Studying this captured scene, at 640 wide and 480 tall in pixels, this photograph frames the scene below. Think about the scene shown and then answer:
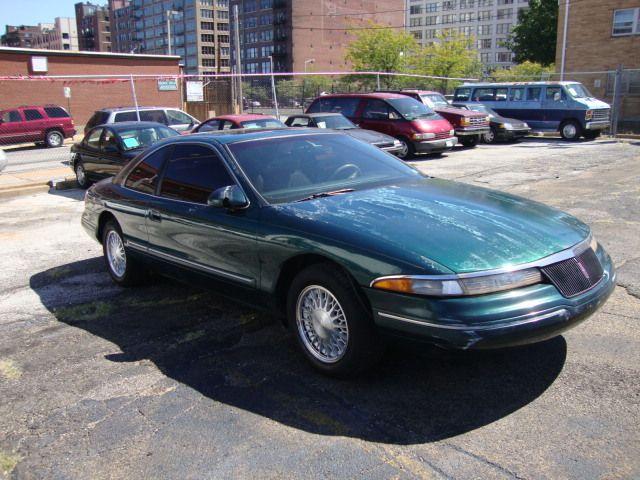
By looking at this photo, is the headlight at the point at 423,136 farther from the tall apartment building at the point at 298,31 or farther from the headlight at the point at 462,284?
the tall apartment building at the point at 298,31

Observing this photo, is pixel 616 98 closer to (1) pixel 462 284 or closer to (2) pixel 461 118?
(2) pixel 461 118

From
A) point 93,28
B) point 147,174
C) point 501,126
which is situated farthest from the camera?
point 93,28

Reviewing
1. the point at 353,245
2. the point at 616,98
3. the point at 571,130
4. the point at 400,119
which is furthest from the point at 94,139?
the point at 616,98

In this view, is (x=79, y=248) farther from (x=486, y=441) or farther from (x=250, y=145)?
(x=486, y=441)

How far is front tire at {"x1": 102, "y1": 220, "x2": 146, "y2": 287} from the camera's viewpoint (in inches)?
227

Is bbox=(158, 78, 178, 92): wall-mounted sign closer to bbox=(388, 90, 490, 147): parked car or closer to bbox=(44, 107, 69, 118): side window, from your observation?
bbox=(44, 107, 69, 118): side window

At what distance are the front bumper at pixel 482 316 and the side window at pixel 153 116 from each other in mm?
15963

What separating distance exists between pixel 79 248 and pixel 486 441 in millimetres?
6156

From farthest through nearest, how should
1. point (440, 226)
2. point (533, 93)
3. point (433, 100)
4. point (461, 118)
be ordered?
point (533, 93)
point (433, 100)
point (461, 118)
point (440, 226)

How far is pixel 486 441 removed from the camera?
3086 millimetres

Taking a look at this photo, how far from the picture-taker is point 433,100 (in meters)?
19.6

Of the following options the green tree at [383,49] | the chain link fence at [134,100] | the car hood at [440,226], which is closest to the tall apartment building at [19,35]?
the green tree at [383,49]

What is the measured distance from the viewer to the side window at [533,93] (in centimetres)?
2111

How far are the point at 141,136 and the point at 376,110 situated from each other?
23.5 ft
